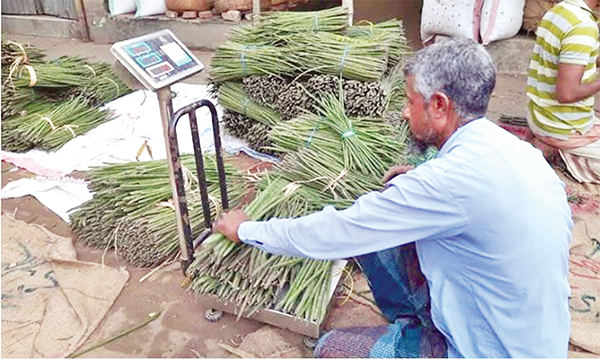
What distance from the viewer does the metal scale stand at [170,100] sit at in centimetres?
204

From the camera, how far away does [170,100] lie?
7.35 feet

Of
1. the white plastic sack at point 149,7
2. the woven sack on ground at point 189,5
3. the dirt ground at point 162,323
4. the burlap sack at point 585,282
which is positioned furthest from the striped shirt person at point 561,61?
the white plastic sack at point 149,7

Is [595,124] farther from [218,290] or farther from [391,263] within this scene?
[218,290]

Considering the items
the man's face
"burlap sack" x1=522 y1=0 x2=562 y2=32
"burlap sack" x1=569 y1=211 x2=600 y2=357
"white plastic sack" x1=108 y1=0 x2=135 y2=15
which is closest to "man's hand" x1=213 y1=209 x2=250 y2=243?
the man's face

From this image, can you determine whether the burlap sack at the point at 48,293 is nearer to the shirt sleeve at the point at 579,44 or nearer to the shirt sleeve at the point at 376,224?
the shirt sleeve at the point at 376,224

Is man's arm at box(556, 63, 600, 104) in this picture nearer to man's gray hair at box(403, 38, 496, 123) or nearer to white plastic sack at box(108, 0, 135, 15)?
man's gray hair at box(403, 38, 496, 123)

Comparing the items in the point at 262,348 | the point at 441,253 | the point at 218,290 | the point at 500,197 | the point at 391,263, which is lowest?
the point at 262,348

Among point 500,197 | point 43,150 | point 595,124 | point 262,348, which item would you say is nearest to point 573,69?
point 595,124

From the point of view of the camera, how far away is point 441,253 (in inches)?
58.5

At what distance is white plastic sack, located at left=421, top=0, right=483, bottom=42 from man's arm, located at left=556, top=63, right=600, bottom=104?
205 cm

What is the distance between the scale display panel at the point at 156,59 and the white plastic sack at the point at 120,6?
15.6 ft

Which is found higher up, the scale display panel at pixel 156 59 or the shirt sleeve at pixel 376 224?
the scale display panel at pixel 156 59

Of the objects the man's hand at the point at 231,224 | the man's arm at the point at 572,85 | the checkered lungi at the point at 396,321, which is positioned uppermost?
the man's arm at the point at 572,85

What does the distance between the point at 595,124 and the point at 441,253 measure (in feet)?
7.91
